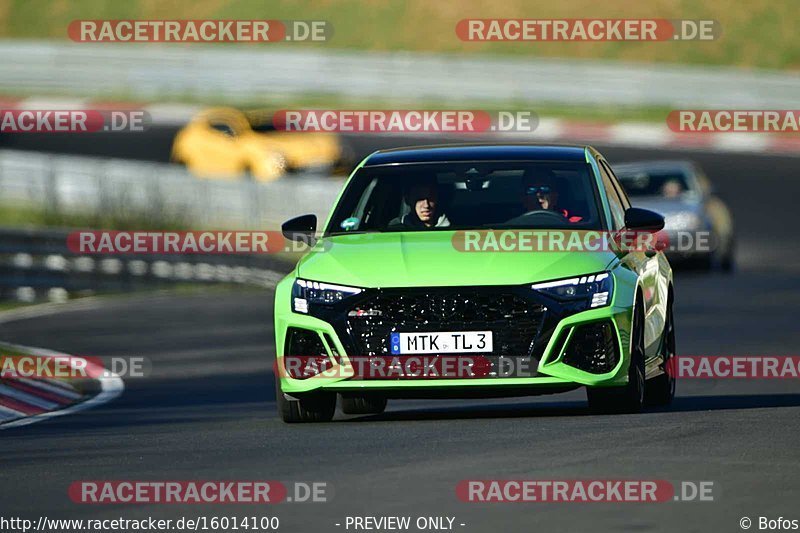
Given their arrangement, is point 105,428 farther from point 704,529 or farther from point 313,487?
point 704,529

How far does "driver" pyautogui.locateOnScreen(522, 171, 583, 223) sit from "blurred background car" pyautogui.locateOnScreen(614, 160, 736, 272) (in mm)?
15161

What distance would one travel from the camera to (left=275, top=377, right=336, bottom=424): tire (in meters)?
11.2

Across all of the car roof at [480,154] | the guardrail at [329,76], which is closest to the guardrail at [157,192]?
the guardrail at [329,76]

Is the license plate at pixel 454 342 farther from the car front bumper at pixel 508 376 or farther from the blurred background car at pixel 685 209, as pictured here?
the blurred background car at pixel 685 209

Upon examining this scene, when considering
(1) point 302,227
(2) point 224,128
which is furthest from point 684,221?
(1) point 302,227

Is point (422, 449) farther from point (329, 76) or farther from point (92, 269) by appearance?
point (329, 76)

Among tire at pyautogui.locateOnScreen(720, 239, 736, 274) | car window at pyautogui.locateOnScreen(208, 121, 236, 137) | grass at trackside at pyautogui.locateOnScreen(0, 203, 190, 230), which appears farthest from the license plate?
car window at pyautogui.locateOnScreen(208, 121, 236, 137)

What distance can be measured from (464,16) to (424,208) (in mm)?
50380

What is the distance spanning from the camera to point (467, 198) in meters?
11.7

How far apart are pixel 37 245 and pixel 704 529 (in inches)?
787

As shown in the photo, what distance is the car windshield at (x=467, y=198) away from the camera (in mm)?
11523

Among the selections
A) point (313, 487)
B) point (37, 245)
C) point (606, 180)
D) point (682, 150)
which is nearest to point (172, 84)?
point (682, 150)

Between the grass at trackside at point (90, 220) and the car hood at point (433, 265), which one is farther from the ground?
the grass at trackside at point (90, 220)

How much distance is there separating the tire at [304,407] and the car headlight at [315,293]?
1.58ft
